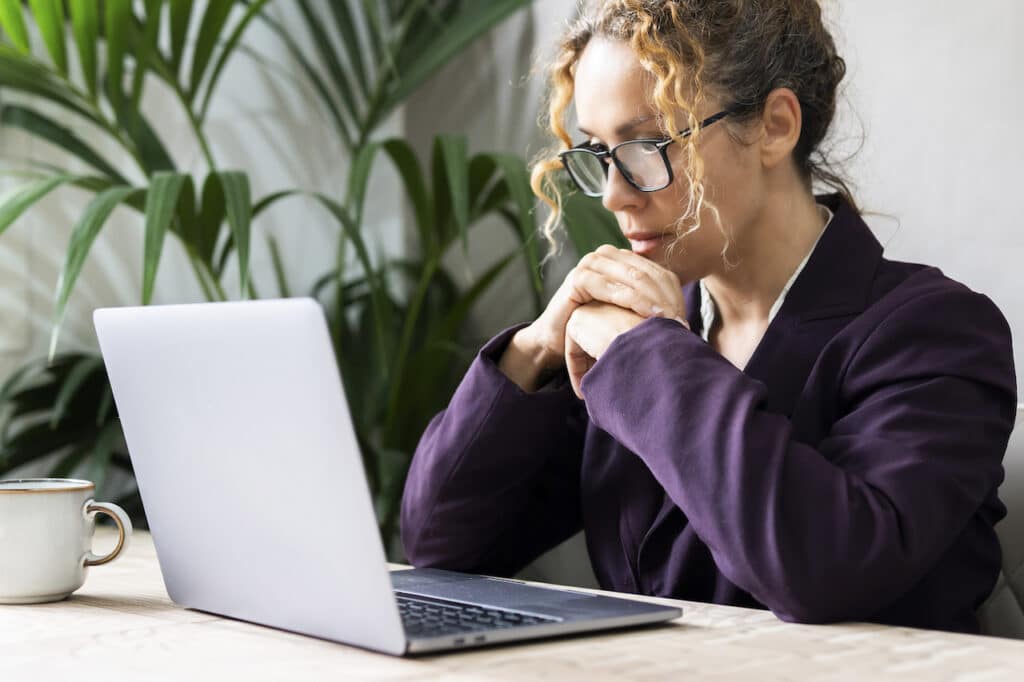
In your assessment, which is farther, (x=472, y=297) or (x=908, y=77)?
(x=472, y=297)

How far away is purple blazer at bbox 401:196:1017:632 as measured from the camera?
2.97 feet

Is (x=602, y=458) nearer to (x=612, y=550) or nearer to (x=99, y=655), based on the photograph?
(x=612, y=550)

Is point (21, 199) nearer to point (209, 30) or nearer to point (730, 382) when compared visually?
point (209, 30)

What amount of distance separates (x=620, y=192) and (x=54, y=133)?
3.87 ft

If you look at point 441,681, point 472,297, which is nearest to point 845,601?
point 441,681

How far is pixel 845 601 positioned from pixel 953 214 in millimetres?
812

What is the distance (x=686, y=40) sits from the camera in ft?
3.84

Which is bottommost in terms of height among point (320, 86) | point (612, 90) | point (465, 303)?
point (465, 303)

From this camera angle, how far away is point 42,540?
3.02 ft

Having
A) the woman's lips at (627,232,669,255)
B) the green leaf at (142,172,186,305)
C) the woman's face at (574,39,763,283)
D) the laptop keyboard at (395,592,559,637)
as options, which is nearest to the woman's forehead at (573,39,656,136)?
the woman's face at (574,39,763,283)

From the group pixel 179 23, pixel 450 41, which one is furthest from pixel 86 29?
pixel 450 41

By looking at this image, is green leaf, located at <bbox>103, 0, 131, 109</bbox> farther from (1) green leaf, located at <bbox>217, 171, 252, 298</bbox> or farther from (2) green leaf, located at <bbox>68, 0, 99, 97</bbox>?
(1) green leaf, located at <bbox>217, 171, 252, 298</bbox>

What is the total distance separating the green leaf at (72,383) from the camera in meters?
1.90

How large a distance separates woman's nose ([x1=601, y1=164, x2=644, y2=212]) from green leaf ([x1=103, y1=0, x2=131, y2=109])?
940mm
